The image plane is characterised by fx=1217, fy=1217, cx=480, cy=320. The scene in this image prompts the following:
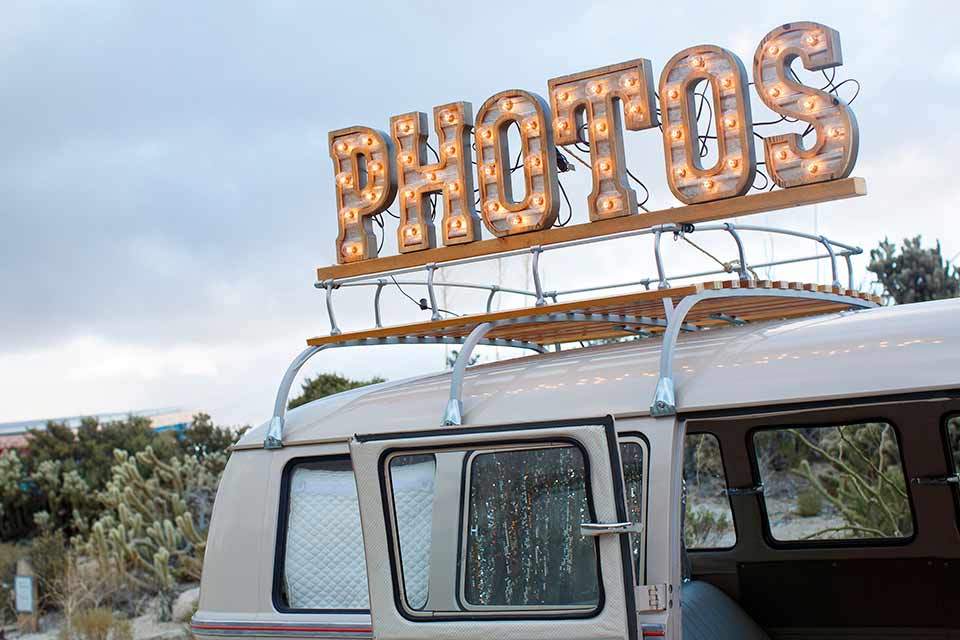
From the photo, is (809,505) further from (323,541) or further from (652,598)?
(652,598)

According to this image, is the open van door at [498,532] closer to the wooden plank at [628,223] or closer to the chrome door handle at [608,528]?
the chrome door handle at [608,528]

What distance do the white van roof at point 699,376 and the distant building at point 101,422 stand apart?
15.8 meters

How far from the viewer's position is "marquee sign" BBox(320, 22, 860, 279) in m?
6.19

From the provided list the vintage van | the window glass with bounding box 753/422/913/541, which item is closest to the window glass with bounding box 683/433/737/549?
the vintage van

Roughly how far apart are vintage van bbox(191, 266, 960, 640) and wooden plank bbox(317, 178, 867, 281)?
0.60 m

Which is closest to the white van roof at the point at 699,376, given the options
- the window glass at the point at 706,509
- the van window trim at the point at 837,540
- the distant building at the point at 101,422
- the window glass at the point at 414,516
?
the window glass at the point at 414,516

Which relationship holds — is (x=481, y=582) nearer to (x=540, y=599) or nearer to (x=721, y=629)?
(x=540, y=599)

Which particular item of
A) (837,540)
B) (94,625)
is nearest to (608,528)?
(837,540)

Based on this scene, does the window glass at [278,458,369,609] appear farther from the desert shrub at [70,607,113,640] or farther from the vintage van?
the desert shrub at [70,607,113,640]

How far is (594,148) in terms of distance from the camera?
273 inches

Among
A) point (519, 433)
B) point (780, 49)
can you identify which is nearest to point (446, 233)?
point (780, 49)

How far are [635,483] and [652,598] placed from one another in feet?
Result: 1.50

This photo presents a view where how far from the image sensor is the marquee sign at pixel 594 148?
6191 millimetres

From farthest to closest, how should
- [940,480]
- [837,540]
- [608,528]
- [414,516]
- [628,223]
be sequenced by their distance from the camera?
1. [628,223]
2. [837,540]
3. [940,480]
4. [414,516]
5. [608,528]
